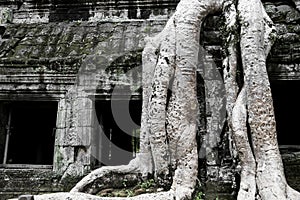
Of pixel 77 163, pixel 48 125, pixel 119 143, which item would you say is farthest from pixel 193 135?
pixel 48 125

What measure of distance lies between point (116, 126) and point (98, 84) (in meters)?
0.79

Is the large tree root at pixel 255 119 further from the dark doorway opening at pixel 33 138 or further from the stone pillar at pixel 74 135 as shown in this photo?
the dark doorway opening at pixel 33 138

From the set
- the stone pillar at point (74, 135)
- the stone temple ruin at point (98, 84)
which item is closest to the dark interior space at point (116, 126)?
the stone temple ruin at point (98, 84)

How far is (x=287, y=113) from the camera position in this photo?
451 centimetres

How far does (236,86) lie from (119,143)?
7.41 feet

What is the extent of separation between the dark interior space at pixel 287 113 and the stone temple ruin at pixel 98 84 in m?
0.02

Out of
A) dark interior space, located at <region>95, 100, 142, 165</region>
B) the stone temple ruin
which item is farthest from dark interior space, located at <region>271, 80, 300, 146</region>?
dark interior space, located at <region>95, 100, 142, 165</region>

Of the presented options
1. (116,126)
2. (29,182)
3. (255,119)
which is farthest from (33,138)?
(255,119)

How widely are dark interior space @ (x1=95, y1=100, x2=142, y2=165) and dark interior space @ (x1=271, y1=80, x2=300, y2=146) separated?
1.49 metres

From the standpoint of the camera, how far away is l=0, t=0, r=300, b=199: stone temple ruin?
344 cm

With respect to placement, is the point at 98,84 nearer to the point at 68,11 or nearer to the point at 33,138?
the point at 68,11

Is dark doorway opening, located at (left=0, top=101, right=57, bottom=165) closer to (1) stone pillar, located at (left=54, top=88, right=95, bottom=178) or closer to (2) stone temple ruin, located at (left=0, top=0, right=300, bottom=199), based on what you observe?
(2) stone temple ruin, located at (left=0, top=0, right=300, bottom=199)

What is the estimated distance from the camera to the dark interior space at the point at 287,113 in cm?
425

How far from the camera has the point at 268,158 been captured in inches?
101
